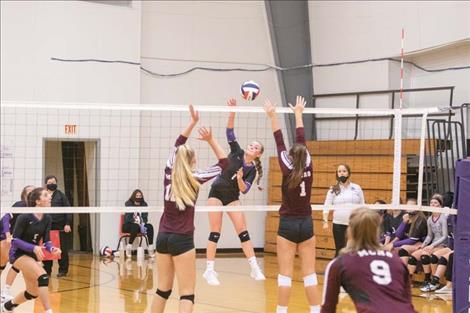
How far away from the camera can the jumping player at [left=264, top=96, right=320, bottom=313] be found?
768cm

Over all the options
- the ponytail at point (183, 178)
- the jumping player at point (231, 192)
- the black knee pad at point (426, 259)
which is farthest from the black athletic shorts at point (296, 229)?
the black knee pad at point (426, 259)

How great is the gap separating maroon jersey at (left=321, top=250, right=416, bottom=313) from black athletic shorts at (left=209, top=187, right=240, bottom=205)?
5123 mm

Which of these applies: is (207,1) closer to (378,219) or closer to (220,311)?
(220,311)

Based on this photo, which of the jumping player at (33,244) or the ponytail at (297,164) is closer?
the ponytail at (297,164)

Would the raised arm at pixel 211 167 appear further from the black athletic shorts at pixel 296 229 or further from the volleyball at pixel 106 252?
the volleyball at pixel 106 252

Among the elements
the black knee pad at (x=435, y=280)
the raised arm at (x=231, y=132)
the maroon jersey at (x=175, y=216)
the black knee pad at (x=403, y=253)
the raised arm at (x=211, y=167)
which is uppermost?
the raised arm at (x=231, y=132)

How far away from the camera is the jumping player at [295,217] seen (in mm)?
7676

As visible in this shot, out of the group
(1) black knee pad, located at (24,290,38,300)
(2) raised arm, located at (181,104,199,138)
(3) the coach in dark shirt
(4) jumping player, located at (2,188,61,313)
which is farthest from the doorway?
(2) raised arm, located at (181,104,199,138)

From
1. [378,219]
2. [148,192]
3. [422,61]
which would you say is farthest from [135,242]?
[378,219]

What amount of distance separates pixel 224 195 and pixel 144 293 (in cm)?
273

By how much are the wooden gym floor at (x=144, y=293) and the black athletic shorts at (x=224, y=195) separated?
4.86 ft

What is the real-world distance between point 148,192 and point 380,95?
532 cm

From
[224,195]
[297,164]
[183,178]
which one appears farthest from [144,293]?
[183,178]

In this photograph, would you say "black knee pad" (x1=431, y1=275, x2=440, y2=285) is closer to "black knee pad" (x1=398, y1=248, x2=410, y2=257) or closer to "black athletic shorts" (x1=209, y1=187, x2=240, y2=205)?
"black knee pad" (x1=398, y1=248, x2=410, y2=257)
